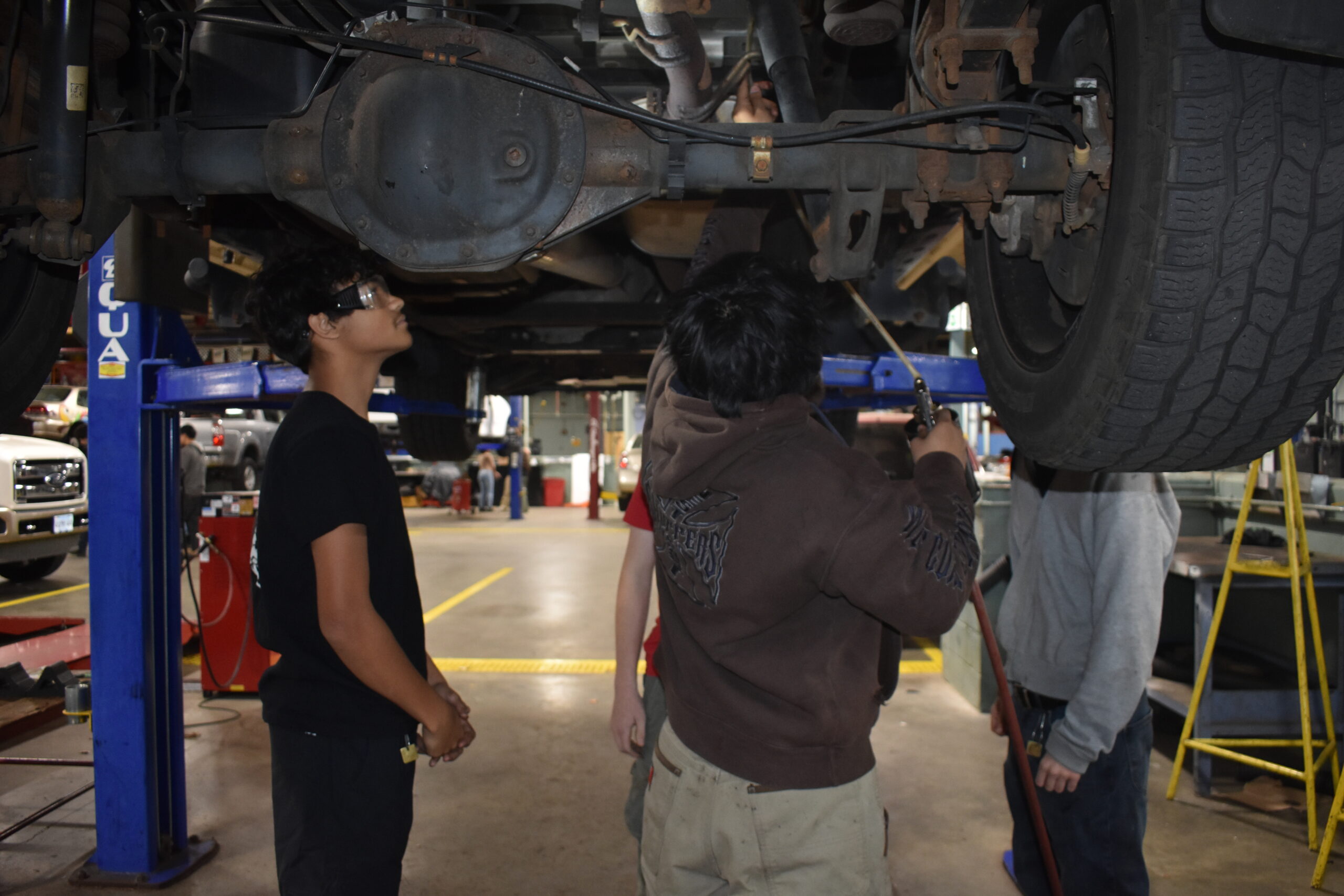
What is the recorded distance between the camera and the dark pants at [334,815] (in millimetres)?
1463

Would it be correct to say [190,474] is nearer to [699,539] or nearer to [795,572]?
[699,539]

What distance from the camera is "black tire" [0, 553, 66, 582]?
704cm

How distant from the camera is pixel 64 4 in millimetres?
1263

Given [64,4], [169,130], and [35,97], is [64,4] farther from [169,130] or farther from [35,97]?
[35,97]

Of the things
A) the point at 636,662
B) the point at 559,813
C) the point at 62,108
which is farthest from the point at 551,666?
the point at 62,108

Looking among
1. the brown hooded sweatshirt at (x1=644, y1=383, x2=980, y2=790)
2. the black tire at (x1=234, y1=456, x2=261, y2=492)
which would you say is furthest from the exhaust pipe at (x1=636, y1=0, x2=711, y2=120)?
the black tire at (x1=234, y1=456, x2=261, y2=492)

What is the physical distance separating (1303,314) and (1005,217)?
1.71 ft

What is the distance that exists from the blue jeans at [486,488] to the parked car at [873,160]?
1243cm

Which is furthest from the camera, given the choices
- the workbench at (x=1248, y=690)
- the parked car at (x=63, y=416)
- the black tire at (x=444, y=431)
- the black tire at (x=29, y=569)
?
the parked car at (x=63, y=416)

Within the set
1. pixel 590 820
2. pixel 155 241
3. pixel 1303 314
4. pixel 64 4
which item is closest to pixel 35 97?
pixel 64 4

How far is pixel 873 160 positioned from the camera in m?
1.34

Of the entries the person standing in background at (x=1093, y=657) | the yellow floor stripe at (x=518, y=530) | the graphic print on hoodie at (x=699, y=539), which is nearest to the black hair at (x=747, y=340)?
the graphic print on hoodie at (x=699, y=539)

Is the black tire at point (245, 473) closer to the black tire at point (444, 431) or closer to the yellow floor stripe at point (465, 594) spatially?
the yellow floor stripe at point (465, 594)

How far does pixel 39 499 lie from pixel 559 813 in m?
5.65
